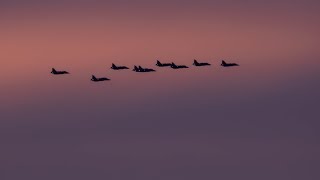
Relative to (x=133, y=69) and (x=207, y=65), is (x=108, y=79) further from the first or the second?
(x=207, y=65)

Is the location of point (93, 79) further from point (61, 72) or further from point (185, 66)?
point (185, 66)

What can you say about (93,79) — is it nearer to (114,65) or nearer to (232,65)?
(114,65)

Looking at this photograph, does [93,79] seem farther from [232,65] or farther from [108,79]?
[232,65]

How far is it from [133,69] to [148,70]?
9.35 ft

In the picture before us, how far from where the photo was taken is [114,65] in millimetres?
195500

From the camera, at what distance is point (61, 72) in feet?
635

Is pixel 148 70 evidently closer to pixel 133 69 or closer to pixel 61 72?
pixel 133 69

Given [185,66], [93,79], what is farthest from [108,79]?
[185,66]

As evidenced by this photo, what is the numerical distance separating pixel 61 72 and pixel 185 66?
77.8ft

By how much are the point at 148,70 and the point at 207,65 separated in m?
11.4

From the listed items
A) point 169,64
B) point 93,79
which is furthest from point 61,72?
point 169,64

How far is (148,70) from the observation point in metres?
195

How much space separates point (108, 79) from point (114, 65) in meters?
4.13

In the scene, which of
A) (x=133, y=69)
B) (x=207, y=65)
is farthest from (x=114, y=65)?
(x=207, y=65)
